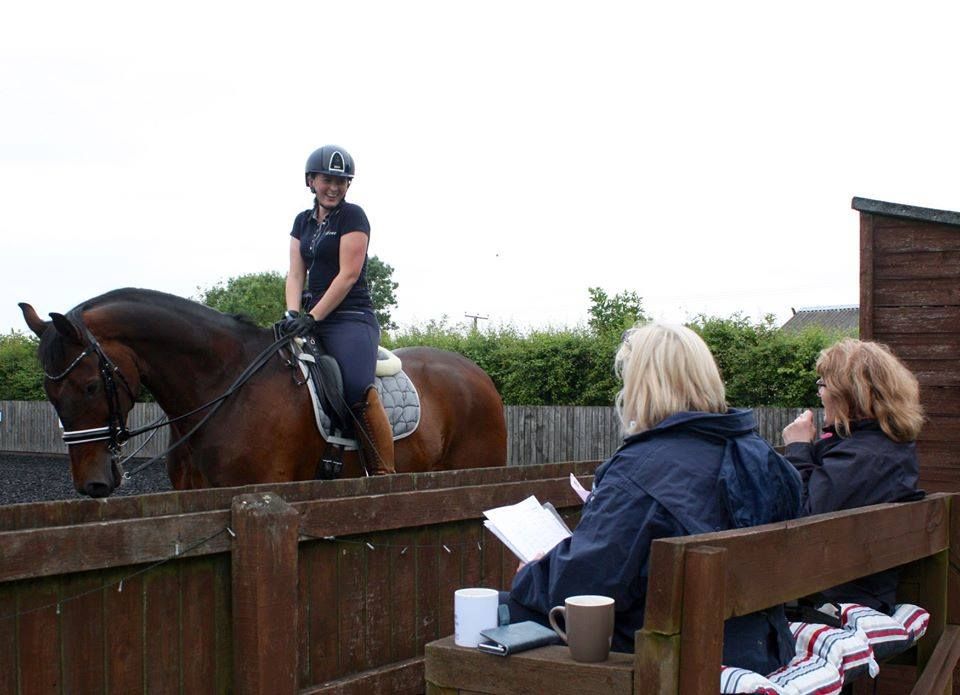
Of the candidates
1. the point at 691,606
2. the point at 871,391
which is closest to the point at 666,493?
the point at 691,606

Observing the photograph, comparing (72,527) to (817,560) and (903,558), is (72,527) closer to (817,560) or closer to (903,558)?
(817,560)

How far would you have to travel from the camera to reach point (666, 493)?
2701 millimetres

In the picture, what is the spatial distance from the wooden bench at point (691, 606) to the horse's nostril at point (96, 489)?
3.72m

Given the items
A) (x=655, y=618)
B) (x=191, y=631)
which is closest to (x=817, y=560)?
(x=655, y=618)

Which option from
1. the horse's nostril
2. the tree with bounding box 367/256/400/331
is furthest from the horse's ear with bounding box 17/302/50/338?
the tree with bounding box 367/256/400/331

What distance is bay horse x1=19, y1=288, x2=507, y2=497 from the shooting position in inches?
229

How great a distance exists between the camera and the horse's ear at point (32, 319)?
6.16 m

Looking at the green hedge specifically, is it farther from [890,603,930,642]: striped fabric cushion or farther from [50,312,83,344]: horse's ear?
[50,312,83,344]: horse's ear

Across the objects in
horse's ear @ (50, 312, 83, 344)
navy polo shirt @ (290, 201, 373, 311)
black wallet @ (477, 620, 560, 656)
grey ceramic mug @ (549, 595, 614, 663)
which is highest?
navy polo shirt @ (290, 201, 373, 311)

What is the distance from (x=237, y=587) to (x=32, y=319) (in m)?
3.50

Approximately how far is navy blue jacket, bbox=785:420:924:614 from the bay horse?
10.2ft

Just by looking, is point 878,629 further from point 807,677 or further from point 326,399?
point 326,399

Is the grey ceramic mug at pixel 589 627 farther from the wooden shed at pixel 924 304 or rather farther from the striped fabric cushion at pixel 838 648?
the wooden shed at pixel 924 304

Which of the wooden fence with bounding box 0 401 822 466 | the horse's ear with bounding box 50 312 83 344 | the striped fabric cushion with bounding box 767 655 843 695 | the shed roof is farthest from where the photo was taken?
the wooden fence with bounding box 0 401 822 466
